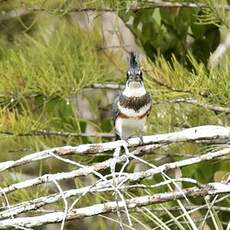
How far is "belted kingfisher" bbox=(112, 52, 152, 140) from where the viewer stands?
2.19m

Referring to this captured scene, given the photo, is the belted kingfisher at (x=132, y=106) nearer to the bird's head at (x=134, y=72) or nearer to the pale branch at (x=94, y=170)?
the bird's head at (x=134, y=72)

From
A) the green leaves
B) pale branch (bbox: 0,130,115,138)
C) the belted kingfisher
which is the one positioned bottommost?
pale branch (bbox: 0,130,115,138)

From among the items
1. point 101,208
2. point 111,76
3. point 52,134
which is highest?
point 101,208

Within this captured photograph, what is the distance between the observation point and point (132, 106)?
7.67 feet

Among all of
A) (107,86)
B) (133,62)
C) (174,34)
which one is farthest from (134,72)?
(174,34)

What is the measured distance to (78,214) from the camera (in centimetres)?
141

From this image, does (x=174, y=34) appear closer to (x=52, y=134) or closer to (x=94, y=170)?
(x=52, y=134)

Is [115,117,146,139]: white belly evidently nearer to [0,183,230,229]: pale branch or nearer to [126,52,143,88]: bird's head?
[126,52,143,88]: bird's head

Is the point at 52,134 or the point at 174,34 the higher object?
the point at 174,34

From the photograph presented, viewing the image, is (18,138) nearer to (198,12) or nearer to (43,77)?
(43,77)

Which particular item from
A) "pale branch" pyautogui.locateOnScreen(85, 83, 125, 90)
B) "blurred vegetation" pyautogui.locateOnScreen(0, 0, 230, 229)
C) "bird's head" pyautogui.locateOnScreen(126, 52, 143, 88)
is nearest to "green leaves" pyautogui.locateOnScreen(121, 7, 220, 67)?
"blurred vegetation" pyautogui.locateOnScreen(0, 0, 230, 229)

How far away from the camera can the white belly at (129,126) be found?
231 cm

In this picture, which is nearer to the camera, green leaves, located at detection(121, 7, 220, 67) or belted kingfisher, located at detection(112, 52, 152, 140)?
belted kingfisher, located at detection(112, 52, 152, 140)

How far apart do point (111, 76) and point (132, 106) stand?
0.91 feet
